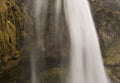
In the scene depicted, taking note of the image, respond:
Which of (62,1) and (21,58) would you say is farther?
(62,1)

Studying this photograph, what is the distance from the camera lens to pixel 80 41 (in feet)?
59.8

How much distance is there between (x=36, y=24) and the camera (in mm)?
17625

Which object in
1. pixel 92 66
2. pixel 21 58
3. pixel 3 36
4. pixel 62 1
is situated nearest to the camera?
pixel 3 36

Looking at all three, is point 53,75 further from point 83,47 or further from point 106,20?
point 106,20

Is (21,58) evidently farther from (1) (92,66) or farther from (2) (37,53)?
(1) (92,66)

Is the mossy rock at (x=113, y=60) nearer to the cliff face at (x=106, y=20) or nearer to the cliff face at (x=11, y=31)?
the cliff face at (x=106, y=20)

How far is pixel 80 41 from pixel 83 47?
480 millimetres

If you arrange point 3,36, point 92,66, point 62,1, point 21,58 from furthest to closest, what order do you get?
point 62,1 < point 92,66 < point 21,58 < point 3,36

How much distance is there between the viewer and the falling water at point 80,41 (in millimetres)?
17203

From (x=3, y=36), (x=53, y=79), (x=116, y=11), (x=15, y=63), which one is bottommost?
(x=53, y=79)

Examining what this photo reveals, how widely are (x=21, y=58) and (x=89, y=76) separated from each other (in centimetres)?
434

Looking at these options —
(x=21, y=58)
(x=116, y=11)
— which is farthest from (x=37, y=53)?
(x=116, y=11)

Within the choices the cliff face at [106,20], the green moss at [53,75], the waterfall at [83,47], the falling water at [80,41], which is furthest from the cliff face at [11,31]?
the cliff face at [106,20]

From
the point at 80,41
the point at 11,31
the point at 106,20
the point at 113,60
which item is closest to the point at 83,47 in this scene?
the point at 80,41
